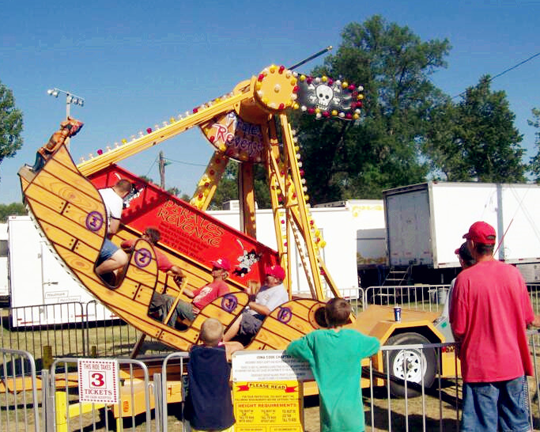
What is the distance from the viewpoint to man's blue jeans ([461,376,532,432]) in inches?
159

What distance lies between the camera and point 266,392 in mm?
4469

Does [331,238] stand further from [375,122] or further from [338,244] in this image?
[375,122]

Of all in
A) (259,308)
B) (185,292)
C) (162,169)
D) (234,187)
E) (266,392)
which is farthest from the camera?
(234,187)

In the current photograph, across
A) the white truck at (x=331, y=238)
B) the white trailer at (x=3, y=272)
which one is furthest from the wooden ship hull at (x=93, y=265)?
the white trailer at (x=3, y=272)

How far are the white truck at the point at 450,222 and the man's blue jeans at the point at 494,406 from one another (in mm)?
14682

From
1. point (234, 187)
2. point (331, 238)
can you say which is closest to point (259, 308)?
point (331, 238)

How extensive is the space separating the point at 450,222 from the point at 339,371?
1526cm

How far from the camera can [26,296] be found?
14.8 metres

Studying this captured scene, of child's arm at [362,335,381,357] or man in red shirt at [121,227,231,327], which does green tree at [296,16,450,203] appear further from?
child's arm at [362,335,381,357]

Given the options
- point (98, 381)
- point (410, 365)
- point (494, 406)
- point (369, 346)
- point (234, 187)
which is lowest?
point (410, 365)

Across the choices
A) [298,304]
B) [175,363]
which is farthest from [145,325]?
[298,304]

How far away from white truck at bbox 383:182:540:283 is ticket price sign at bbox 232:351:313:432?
1469cm

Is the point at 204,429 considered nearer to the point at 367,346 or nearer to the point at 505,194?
the point at 367,346

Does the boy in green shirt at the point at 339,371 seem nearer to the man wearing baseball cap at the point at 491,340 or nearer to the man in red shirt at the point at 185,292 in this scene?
the man wearing baseball cap at the point at 491,340
